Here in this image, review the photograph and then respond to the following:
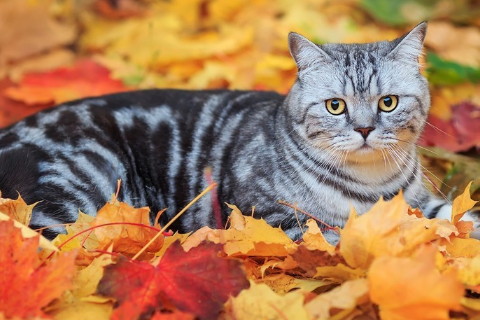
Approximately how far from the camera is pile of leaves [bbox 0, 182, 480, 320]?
71.4 inches

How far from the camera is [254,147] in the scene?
2.87 m

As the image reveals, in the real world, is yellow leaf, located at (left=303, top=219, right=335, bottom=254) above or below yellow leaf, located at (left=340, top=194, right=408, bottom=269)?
below

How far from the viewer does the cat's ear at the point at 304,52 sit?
103 inches

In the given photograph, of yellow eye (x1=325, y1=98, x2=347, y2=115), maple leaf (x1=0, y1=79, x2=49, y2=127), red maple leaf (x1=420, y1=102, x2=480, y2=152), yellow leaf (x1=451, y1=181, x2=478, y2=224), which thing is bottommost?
maple leaf (x1=0, y1=79, x2=49, y2=127)

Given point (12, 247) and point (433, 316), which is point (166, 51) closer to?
point (12, 247)

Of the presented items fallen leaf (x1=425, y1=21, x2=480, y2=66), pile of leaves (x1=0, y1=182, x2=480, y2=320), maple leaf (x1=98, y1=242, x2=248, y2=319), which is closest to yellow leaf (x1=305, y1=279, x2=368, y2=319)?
pile of leaves (x1=0, y1=182, x2=480, y2=320)

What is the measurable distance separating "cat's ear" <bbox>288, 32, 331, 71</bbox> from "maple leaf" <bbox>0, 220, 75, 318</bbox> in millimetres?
1242

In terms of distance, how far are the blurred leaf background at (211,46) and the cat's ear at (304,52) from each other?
850mm

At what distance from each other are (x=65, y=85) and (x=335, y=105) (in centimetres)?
208

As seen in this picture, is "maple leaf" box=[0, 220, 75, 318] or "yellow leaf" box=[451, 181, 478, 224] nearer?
"maple leaf" box=[0, 220, 75, 318]

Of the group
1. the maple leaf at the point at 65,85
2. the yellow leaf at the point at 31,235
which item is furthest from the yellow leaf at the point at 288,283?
the maple leaf at the point at 65,85

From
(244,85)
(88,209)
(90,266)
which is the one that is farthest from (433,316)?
(244,85)

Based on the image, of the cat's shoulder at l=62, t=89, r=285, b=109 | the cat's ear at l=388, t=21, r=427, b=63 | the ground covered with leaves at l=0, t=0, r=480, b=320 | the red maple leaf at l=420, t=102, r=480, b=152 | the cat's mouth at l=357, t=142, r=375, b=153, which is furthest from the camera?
the red maple leaf at l=420, t=102, r=480, b=152

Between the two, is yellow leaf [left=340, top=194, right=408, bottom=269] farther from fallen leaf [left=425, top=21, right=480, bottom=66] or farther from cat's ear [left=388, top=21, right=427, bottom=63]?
fallen leaf [left=425, top=21, right=480, bottom=66]
